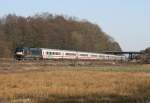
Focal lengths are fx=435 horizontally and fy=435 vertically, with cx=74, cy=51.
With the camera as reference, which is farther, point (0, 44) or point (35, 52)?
point (0, 44)

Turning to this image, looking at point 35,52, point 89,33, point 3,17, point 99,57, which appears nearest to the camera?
point 35,52

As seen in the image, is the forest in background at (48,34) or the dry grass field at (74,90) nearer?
the dry grass field at (74,90)

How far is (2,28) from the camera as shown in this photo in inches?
4574

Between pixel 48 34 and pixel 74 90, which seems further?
pixel 48 34

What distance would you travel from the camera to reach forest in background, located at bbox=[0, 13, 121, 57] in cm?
11112

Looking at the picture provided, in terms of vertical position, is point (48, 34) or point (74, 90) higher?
point (48, 34)

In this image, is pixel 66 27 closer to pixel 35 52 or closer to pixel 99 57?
pixel 99 57

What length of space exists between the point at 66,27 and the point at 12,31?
87.6ft

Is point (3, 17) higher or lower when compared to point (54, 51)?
higher

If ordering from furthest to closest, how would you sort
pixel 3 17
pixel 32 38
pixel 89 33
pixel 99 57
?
pixel 89 33 → pixel 3 17 → pixel 32 38 → pixel 99 57

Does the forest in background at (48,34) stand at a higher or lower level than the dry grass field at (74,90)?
higher

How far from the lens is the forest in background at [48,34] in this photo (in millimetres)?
111125

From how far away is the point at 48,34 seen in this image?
4732 inches

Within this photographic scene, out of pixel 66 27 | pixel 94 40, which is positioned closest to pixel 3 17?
pixel 66 27
